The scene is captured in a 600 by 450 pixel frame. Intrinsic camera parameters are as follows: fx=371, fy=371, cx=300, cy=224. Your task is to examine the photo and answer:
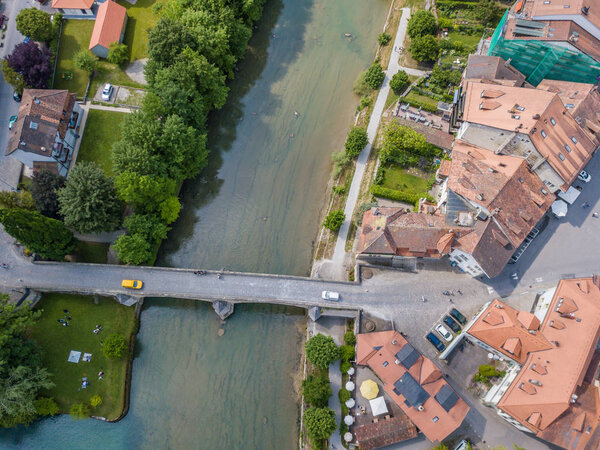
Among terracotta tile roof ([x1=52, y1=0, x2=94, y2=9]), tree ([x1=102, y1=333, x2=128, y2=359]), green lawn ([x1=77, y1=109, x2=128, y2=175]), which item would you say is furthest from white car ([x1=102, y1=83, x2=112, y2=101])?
tree ([x1=102, y1=333, x2=128, y2=359])

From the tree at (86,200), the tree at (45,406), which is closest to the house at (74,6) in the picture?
the tree at (86,200)

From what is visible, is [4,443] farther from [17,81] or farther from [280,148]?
[280,148]

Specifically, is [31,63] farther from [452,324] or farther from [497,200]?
[452,324]

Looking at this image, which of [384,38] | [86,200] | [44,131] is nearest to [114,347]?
[86,200]

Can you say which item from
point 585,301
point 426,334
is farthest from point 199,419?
point 585,301

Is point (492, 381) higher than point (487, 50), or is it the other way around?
point (487, 50)

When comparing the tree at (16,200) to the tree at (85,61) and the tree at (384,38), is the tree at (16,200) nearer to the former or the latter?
the tree at (85,61)
